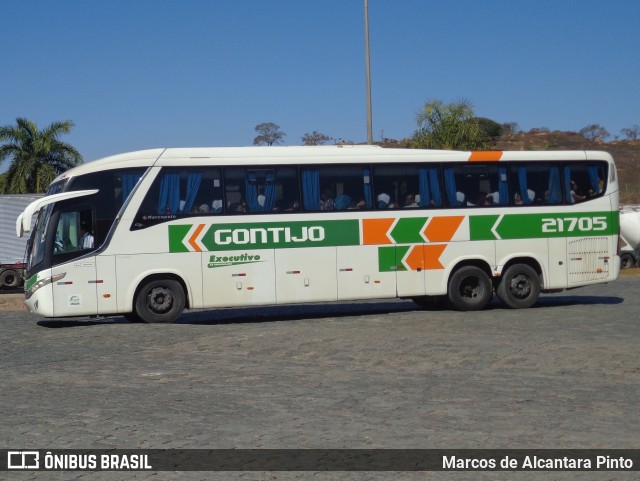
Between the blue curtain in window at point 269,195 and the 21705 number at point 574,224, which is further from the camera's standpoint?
the 21705 number at point 574,224

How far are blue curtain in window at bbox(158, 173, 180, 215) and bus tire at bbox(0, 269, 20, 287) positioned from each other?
68.2 ft

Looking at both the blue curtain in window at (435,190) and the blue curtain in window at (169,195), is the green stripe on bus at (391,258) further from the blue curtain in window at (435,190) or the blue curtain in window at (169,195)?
the blue curtain in window at (169,195)

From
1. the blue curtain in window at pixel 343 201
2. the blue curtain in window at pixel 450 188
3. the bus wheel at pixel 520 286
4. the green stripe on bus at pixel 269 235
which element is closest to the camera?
Result: the green stripe on bus at pixel 269 235

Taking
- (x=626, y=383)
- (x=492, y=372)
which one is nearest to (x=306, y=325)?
(x=492, y=372)

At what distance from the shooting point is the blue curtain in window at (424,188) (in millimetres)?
21266

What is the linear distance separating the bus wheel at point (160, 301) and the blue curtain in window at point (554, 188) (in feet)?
26.9

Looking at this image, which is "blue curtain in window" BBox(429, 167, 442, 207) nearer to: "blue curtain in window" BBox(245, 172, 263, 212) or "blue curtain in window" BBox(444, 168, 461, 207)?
"blue curtain in window" BBox(444, 168, 461, 207)

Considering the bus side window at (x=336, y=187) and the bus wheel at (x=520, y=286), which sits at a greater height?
the bus side window at (x=336, y=187)

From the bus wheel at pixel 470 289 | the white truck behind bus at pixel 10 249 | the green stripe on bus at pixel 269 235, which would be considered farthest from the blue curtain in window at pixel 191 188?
the white truck behind bus at pixel 10 249

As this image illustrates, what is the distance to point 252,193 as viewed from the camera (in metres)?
20.3

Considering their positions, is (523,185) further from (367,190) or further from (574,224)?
(367,190)

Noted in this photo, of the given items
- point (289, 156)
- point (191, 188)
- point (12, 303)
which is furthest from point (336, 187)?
point (12, 303)

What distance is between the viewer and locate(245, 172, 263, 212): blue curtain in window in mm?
20234

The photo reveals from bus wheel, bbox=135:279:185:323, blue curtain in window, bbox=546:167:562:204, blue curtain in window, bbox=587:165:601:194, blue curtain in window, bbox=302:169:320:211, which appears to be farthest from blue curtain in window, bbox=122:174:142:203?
blue curtain in window, bbox=587:165:601:194
